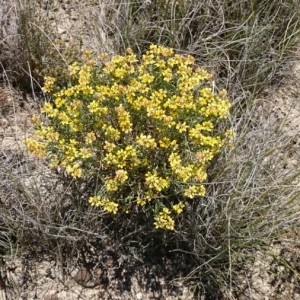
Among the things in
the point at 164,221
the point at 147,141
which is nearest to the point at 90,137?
the point at 147,141

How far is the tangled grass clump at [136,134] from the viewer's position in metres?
2.14

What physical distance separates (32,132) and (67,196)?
46 cm

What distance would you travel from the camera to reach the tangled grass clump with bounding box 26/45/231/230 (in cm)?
214

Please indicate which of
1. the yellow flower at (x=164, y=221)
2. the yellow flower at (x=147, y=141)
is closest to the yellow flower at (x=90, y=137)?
the yellow flower at (x=147, y=141)

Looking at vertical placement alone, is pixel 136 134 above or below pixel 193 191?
above

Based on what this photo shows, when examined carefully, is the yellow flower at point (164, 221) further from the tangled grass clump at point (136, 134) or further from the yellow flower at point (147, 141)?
the yellow flower at point (147, 141)

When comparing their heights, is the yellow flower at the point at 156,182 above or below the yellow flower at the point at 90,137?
below

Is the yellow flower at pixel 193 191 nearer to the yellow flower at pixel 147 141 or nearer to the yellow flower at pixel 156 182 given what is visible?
the yellow flower at pixel 156 182

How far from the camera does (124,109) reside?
220 cm

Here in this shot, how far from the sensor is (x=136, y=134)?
2316mm

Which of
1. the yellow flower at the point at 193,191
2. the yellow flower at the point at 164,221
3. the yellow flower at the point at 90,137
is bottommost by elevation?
the yellow flower at the point at 164,221

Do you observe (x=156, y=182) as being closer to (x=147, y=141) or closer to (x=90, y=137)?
(x=147, y=141)

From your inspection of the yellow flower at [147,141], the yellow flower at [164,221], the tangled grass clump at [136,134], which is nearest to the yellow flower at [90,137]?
the tangled grass clump at [136,134]

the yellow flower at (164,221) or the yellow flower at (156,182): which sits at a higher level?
the yellow flower at (156,182)
